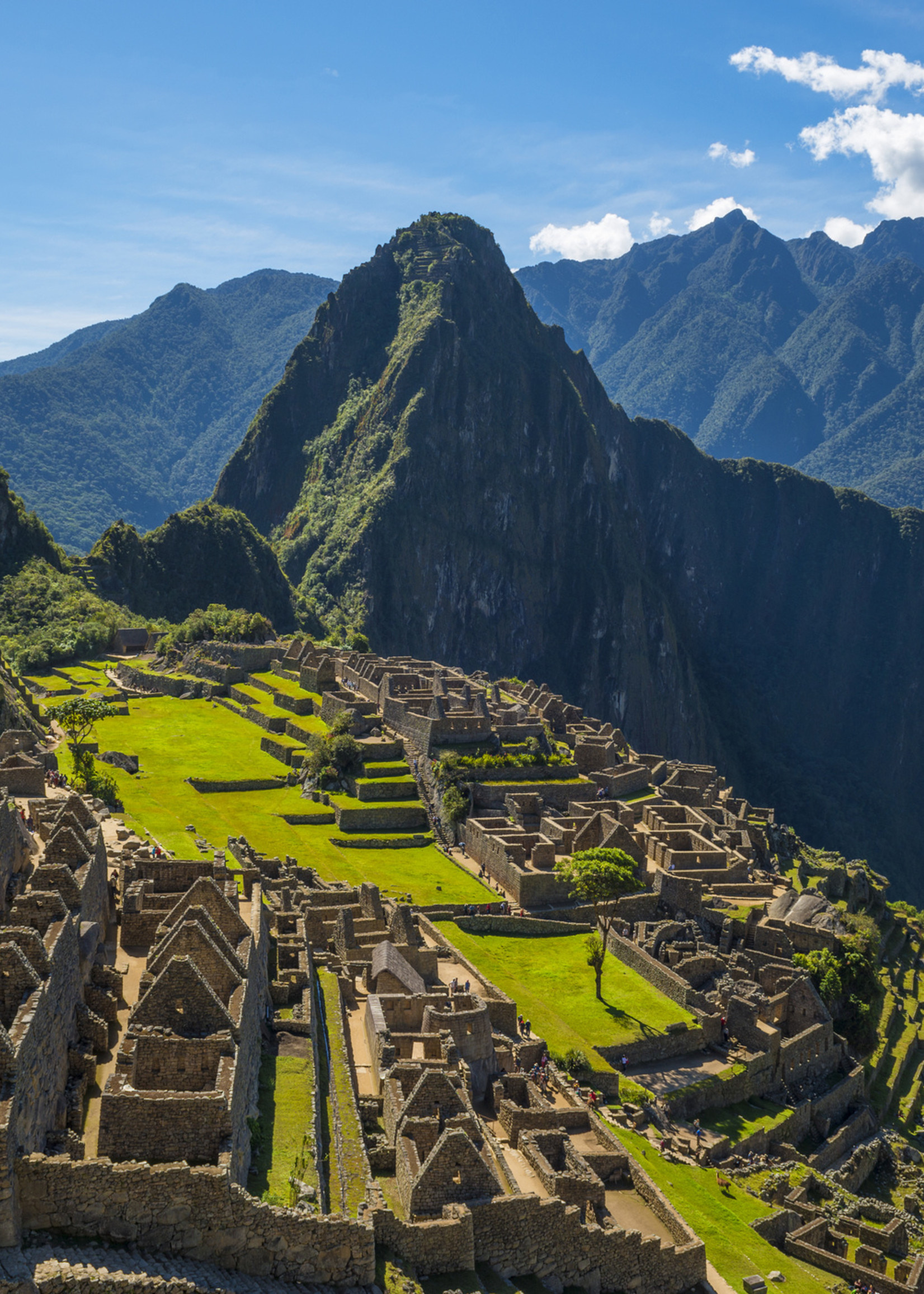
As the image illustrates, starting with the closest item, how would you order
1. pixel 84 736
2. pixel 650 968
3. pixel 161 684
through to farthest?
1. pixel 650 968
2. pixel 84 736
3. pixel 161 684

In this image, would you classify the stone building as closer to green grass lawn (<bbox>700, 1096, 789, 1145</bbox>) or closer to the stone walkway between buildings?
the stone walkway between buildings

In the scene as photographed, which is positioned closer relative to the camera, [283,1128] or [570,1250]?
[283,1128]

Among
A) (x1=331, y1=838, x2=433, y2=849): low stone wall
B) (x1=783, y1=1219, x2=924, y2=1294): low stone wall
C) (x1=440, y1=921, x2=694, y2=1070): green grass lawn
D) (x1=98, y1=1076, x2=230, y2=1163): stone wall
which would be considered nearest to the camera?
(x1=98, y1=1076, x2=230, y2=1163): stone wall

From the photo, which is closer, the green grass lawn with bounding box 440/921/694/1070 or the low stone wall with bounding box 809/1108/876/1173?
the green grass lawn with bounding box 440/921/694/1070

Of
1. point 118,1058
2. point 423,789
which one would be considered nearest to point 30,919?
point 118,1058

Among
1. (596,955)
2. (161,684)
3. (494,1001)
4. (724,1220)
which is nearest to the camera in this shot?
(724,1220)

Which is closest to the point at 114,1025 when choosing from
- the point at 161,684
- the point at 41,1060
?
the point at 41,1060

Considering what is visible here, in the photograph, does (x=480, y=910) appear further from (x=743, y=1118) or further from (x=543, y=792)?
(x=543, y=792)

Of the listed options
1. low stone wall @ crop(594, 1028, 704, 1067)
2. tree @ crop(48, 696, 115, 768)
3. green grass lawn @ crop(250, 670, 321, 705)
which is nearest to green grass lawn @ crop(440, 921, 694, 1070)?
low stone wall @ crop(594, 1028, 704, 1067)
